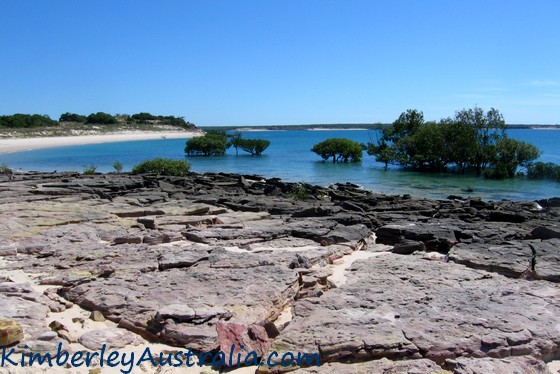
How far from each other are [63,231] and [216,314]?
5429mm

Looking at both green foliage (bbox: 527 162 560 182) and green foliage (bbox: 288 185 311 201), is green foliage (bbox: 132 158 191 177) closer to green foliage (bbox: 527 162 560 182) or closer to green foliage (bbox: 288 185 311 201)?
green foliage (bbox: 288 185 311 201)

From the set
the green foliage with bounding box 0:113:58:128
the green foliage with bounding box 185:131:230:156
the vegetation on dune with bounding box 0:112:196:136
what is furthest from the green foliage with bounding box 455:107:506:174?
the green foliage with bounding box 0:113:58:128

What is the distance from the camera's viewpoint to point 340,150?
45312 mm

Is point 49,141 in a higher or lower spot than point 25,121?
lower

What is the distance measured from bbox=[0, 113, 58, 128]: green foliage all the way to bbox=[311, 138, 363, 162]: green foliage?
2331 inches

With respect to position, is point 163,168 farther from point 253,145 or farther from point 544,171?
point 253,145

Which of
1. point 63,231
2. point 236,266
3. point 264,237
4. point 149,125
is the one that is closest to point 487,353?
point 236,266

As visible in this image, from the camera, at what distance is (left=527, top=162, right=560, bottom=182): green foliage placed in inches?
1194

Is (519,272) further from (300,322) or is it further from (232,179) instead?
(232,179)

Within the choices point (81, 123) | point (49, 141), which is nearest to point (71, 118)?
point (81, 123)

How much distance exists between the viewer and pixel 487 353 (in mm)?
4840

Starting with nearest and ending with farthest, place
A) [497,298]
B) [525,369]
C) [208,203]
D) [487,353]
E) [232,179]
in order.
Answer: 1. [525,369]
2. [487,353]
3. [497,298]
4. [208,203]
5. [232,179]

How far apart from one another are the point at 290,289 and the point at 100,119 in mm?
114990

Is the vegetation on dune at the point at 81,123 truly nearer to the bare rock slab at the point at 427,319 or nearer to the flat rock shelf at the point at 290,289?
the flat rock shelf at the point at 290,289
